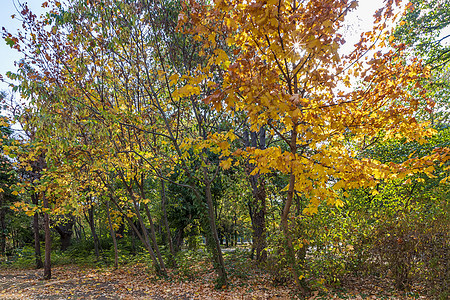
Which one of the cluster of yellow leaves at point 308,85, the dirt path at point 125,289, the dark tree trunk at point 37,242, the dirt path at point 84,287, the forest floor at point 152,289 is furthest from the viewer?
the dark tree trunk at point 37,242

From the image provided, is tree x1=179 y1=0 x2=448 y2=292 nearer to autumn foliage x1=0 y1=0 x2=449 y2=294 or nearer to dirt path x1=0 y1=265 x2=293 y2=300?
autumn foliage x1=0 y1=0 x2=449 y2=294

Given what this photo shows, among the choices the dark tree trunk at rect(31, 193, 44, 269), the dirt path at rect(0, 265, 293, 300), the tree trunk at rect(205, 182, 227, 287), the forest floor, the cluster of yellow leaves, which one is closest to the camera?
the cluster of yellow leaves

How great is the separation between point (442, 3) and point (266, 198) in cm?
892

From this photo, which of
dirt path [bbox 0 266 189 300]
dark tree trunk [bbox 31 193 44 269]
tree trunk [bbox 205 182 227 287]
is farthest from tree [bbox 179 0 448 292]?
dark tree trunk [bbox 31 193 44 269]

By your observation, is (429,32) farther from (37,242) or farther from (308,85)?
(37,242)

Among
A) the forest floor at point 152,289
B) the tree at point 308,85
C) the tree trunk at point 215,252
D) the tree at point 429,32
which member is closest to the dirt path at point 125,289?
the forest floor at point 152,289

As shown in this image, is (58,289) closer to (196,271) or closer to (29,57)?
(196,271)

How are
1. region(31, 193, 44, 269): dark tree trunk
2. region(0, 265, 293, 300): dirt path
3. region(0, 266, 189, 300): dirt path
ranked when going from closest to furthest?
1. region(0, 265, 293, 300): dirt path
2. region(0, 266, 189, 300): dirt path
3. region(31, 193, 44, 269): dark tree trunk

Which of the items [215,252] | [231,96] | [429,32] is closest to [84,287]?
[215,252]

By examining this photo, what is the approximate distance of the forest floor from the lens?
211 inches

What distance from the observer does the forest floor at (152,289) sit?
535 cm

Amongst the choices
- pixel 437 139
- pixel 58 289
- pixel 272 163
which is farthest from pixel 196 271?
pixel 437 139

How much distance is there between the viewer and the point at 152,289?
22.9 ft

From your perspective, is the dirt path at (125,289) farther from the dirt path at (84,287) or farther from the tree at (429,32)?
the tree at (429,32)
